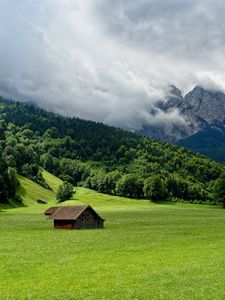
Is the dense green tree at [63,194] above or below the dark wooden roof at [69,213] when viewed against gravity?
above

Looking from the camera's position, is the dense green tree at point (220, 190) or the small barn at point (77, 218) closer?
the small barn at point (77, 218)

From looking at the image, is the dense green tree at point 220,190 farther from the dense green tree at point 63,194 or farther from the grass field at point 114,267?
the grass field at point 114,267

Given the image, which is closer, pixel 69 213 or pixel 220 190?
pixel 69 213

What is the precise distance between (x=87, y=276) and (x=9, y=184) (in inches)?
5111

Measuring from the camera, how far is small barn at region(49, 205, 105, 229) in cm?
8700

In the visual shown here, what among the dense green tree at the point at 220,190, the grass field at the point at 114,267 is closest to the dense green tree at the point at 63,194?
the dense green tree at the point at 220,190

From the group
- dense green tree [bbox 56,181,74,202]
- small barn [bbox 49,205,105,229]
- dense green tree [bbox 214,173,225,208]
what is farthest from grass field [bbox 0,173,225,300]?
dense green tree [bbox 214,173,225,208]

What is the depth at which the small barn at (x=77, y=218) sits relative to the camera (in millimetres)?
87000

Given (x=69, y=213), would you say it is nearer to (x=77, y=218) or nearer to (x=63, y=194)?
(x=77, y=218)

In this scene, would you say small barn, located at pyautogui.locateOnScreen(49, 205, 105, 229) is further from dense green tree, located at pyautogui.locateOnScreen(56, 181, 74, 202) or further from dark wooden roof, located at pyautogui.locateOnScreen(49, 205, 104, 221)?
dense green tree, located at pyautogui.locateOnScreen(56, 181, 74, 202)

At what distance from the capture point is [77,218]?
3440 inches

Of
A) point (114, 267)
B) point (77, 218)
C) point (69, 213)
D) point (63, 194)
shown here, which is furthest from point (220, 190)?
point (114, 267)

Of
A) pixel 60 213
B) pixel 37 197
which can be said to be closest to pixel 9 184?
pixel 37 197

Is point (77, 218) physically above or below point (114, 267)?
above
